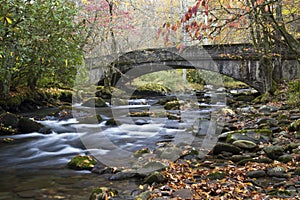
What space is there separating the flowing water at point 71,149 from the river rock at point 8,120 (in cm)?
61

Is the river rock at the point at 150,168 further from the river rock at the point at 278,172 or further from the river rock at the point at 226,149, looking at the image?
the river rock at the point at 278,172

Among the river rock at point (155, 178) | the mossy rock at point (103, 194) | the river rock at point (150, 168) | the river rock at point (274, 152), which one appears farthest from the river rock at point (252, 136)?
the mossy rock at point (103, 194)

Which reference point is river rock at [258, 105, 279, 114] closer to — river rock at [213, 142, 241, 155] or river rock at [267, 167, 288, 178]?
river rock at [213, 142, 241, 155]

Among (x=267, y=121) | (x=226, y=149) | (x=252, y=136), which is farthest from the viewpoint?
(x=267, y=121)

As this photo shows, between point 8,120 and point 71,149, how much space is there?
8.99ft

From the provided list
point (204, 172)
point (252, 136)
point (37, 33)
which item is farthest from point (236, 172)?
point (37, 33)

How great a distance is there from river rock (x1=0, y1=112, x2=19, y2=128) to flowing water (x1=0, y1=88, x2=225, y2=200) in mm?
606

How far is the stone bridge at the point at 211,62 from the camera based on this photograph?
14312 mm

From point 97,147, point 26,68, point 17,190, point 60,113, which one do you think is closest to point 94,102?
point 60,113

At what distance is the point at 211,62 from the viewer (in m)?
16.8

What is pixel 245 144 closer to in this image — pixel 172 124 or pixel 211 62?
pixel 172 124

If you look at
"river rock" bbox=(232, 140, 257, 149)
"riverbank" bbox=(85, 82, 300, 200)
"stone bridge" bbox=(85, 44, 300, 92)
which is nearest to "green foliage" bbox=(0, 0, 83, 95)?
"riverbank" bbox=(85, 82, 300, 200)

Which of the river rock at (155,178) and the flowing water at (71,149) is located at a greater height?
the river rock at (155,178)

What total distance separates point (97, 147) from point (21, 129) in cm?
283
